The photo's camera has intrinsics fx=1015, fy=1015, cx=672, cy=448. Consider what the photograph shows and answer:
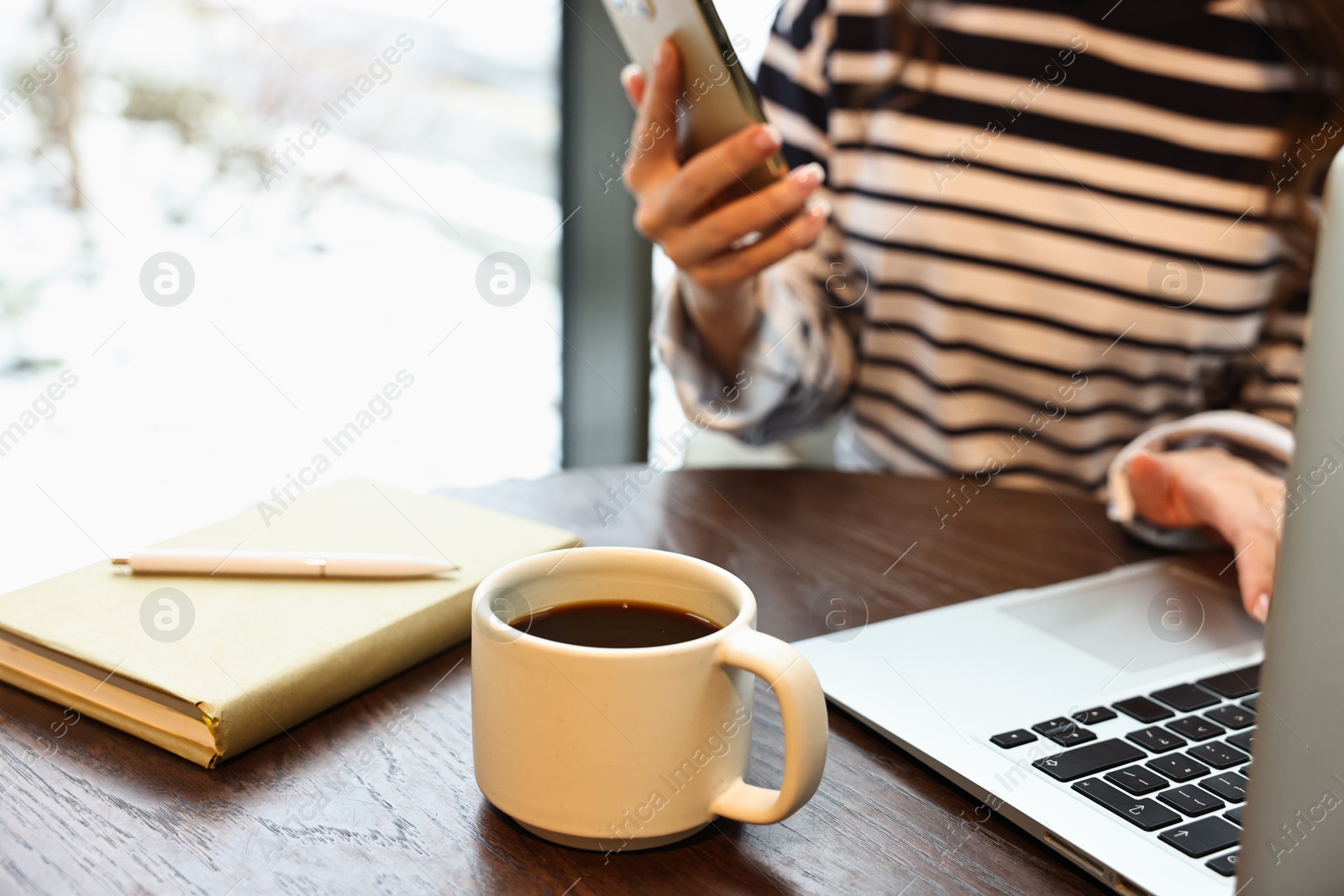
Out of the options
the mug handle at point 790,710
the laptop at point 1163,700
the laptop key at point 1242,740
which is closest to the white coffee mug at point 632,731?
the mug handle at point 790,710

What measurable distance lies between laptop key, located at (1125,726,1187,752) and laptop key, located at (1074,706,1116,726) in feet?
0.05

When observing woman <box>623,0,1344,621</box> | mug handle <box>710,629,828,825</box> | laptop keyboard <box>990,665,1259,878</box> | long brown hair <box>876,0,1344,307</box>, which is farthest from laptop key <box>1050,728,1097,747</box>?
long brown hair <box>876,0,1344,307</box>

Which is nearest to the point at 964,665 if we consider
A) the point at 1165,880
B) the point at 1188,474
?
the point at 1165,880

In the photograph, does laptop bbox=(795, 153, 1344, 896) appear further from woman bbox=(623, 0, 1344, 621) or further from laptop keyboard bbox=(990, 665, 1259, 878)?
woman bbox=(623, 0, 1344, 621)

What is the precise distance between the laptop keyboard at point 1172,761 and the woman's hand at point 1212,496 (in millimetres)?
195

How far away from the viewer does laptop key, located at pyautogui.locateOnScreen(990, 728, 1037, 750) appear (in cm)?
44

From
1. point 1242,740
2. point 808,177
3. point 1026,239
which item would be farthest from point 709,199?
point 1242,740

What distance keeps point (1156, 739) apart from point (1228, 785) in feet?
0.13

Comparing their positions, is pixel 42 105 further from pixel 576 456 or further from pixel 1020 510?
pixel 1020 510

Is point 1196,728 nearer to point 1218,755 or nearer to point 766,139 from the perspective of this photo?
point 1218,755

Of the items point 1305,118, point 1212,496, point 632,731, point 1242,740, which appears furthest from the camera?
point 1305,118

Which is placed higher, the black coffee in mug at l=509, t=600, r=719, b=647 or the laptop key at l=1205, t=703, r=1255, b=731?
the black coffee in mug at l=509, t=600, r=719, b=647

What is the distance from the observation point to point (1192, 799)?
1.32ft

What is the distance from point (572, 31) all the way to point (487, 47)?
15 centimetres
